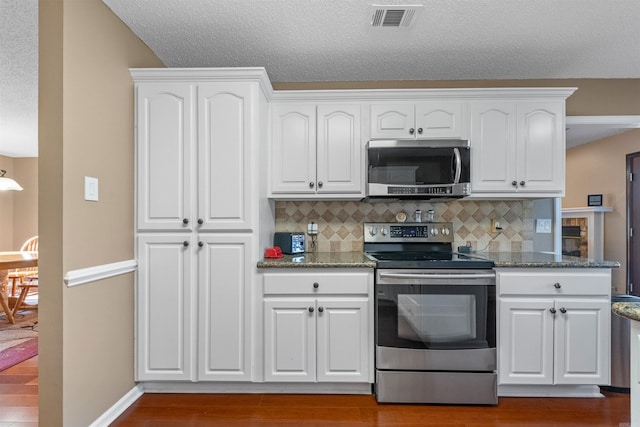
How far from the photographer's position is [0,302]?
4.05m

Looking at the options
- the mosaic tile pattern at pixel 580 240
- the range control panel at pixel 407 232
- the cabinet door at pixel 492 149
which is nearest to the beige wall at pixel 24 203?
the range control panel at pixel 407 232

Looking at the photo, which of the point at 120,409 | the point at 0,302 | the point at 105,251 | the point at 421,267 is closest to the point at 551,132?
the point at 421,267

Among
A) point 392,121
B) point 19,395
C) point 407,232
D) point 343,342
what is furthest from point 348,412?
point 19,395

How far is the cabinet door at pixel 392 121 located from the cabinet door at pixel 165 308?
1551mm

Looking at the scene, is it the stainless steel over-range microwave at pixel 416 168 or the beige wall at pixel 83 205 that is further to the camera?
the stainless steel over-range microwave at pixel 416 168

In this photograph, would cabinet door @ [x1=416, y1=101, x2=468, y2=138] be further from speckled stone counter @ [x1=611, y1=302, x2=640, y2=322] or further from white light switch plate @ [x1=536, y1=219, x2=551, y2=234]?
speckled stone counter @ [x1=611, y1=302, x2=640, y2=322]

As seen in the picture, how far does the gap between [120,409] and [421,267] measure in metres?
2.01

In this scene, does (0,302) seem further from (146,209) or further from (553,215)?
(553,215)

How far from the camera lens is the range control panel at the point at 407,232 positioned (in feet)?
9.75

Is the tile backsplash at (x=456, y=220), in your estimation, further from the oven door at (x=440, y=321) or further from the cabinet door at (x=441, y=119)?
the oven door at (x=440, y=321)

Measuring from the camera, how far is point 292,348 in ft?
7.63

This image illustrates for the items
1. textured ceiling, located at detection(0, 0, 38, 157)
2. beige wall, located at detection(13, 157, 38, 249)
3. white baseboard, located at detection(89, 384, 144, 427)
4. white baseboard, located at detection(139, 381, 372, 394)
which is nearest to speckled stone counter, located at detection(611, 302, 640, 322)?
white baseboard, located at detection(139, 381, 372, 394)

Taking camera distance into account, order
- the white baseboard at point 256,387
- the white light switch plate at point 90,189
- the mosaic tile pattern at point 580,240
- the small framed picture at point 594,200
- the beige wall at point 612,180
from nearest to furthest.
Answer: the white light switch plate at point 90,189
the white baseboard at point 256,387
the beige wall at point 612,180
the small framed picture at point 594,200
the mosaic tile pattern at point 580,240

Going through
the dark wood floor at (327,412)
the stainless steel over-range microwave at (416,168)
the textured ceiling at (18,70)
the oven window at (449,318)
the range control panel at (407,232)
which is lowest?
the dark wood floor at (327,412)
